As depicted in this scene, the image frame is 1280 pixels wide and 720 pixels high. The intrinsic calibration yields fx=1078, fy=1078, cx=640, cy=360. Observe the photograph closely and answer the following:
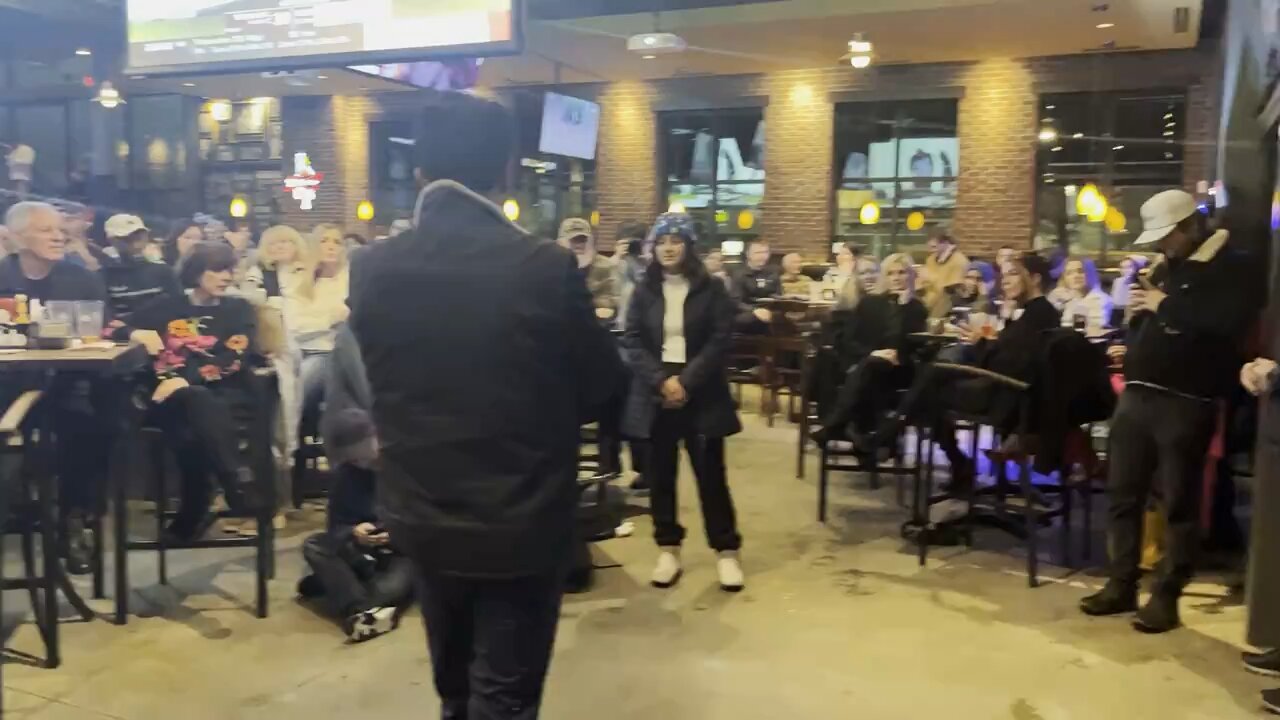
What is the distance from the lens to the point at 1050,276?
15.2 feet

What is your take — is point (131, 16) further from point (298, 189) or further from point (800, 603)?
point (298, 189)

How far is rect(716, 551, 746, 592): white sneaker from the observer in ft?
14.3

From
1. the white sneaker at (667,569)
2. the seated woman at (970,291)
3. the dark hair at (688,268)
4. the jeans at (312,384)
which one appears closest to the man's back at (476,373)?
the dark hair at (688,268)

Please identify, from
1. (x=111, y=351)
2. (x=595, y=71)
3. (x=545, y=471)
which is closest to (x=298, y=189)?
(x=595, y=71)

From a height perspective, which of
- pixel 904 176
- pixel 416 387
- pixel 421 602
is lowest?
pixel 421 602

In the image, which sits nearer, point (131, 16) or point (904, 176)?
point (131, 16)

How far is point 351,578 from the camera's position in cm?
388

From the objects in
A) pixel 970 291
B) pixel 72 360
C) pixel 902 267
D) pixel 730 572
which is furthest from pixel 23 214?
pixel 970 291

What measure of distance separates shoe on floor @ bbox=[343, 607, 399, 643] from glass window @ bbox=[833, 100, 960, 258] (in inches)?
391

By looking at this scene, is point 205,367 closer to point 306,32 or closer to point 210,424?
point 210,424

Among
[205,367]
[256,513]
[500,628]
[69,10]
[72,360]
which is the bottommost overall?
[256,513]

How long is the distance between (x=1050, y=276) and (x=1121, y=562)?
1.28 metres

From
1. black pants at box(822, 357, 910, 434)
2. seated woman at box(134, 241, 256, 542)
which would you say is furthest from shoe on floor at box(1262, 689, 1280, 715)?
seated woman at box(134, 241, 256, 542)

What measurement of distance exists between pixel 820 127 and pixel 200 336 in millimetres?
9751
